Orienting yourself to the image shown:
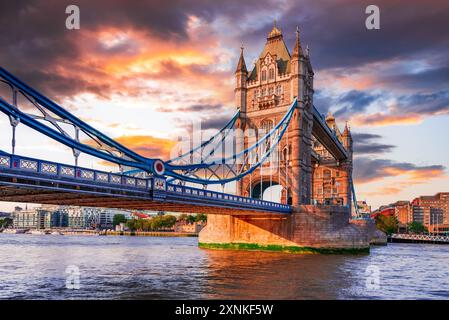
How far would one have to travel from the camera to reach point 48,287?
2334cm

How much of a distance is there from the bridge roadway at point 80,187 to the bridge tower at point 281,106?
20.7 meters

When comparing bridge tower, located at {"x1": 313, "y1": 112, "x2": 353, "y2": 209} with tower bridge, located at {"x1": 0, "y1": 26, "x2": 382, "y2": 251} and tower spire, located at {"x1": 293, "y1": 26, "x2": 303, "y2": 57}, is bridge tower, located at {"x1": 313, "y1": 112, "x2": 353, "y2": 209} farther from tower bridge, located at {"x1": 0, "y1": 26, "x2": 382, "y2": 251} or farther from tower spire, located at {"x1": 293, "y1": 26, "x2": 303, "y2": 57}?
tower spire, located at {"x1": 293, "y1": 26, "x2": 303, "y2": 57}

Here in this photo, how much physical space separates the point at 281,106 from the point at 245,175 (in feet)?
33.6

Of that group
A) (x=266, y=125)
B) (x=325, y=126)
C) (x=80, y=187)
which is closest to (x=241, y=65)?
(x=266, y=125)

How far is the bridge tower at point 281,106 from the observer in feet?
180

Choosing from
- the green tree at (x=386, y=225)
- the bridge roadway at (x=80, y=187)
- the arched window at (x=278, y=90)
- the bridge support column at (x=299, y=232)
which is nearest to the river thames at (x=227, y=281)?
the bridge roadway at (x=80, y=187)

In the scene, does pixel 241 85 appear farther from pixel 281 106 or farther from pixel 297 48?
pixel 297 48

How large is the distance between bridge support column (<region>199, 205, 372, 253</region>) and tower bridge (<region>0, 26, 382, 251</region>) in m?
0.10

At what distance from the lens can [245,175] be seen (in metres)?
51.5

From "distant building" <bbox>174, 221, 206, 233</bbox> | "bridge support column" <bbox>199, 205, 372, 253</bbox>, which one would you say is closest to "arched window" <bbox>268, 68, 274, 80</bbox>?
"bridge support column" <bbox>199, 205, 372, 253</bbox>

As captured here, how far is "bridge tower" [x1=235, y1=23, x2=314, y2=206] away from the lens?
180 ft
